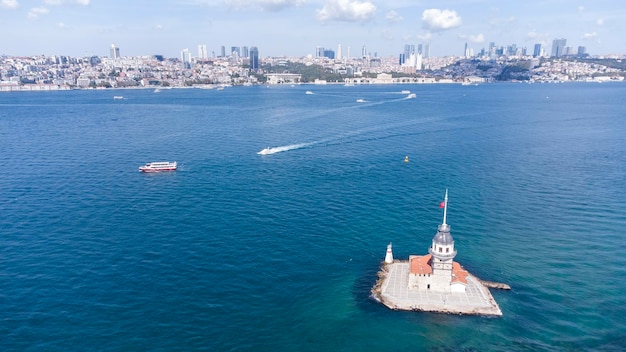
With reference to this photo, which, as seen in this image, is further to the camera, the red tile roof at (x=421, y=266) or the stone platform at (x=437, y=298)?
the red tile roof at (x=421, y=266)

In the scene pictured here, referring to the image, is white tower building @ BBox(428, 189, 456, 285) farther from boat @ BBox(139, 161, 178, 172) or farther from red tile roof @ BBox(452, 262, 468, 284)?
boat @ BBox(139, 161, 178, 172)

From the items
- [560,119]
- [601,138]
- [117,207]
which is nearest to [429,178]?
[117,207]

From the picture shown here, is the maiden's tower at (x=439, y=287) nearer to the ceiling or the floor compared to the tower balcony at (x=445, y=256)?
nearer to the floor

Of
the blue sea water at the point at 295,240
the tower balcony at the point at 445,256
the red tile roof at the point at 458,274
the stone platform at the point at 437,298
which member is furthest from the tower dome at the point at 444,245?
the blue sea water at the point at 295,240

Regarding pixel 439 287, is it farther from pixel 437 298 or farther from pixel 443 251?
pixel 443 251

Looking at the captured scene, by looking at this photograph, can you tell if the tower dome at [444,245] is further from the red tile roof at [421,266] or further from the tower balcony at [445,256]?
the red tile roof at [421,266]

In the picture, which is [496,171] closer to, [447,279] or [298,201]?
[298,201]
